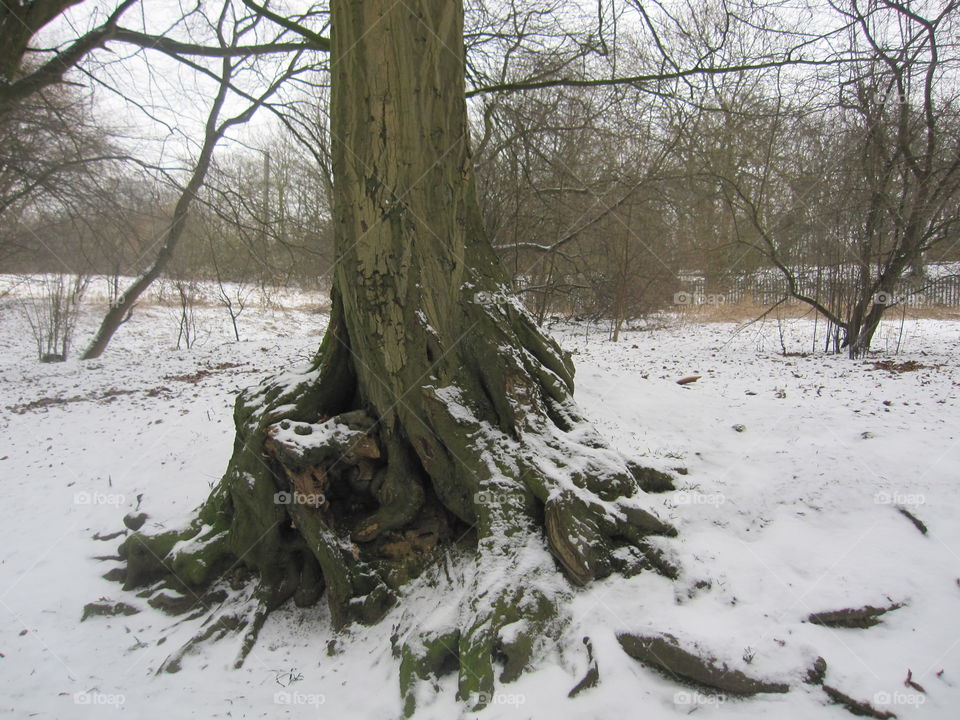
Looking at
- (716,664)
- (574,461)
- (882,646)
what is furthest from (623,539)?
(882,646)

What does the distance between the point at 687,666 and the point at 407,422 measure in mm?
2061

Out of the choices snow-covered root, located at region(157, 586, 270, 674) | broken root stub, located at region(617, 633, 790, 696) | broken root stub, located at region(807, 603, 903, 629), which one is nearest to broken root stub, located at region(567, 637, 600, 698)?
broken root stub, located at region(617, 633, 790, 696)

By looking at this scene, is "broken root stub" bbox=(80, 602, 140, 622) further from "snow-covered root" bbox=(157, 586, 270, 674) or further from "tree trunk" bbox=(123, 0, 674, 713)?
"snow-covered root" bbox=(157, 586, 270, 674)

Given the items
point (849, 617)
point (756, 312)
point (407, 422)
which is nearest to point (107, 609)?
point (407, 422)

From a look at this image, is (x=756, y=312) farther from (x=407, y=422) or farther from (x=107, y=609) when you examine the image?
(x=107, y=609)

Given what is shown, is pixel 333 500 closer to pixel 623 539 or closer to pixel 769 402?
pixel 623 539

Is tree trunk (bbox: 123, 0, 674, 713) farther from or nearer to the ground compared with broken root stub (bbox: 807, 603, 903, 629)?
farther from the ground

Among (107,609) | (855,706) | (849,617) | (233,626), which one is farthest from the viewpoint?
(107,609)

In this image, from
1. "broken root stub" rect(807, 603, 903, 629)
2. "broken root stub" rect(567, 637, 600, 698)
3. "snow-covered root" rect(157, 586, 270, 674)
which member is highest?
"broken root stub" rect(807, 603, 903, 629)

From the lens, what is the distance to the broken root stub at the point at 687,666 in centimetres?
234

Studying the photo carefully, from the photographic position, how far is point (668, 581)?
9.71 feet

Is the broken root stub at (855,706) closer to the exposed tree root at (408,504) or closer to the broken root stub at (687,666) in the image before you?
the broken root stub at (687,666)

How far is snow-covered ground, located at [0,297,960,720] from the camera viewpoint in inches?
95.9

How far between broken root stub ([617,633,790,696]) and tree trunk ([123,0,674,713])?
1.57 feet
